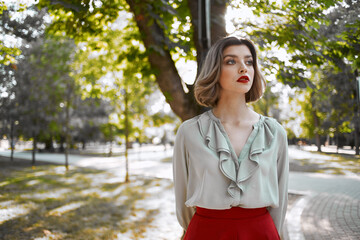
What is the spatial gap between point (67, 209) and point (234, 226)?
7.24 m

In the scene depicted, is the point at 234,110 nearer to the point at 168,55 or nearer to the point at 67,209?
the point at 168,55

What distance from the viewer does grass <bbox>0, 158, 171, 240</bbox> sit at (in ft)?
18.3

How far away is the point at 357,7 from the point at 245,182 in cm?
250

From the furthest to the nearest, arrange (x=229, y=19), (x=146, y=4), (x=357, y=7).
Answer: (x=229, y=19) < (x=146, y=4) < (x=357, y=7)

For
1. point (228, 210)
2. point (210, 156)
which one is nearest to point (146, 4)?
point (210, 156)

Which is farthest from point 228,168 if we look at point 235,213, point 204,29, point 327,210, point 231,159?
point 327,210

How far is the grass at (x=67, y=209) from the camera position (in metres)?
5.58

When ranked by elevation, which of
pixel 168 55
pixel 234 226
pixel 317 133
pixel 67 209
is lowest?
pixel 67 209

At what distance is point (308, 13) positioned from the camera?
13.4 ft

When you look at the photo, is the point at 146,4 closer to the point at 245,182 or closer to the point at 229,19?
the point at 229,19

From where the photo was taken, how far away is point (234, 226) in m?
1.92

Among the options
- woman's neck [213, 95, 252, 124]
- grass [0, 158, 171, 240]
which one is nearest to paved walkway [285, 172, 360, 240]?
woman's neck [213, 95, 252, 124]

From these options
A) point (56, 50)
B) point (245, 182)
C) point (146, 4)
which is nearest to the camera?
point (245, 182)

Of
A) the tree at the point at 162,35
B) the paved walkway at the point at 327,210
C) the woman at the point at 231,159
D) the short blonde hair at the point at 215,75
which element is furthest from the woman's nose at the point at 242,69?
the paved walkway at the point at 327,210
